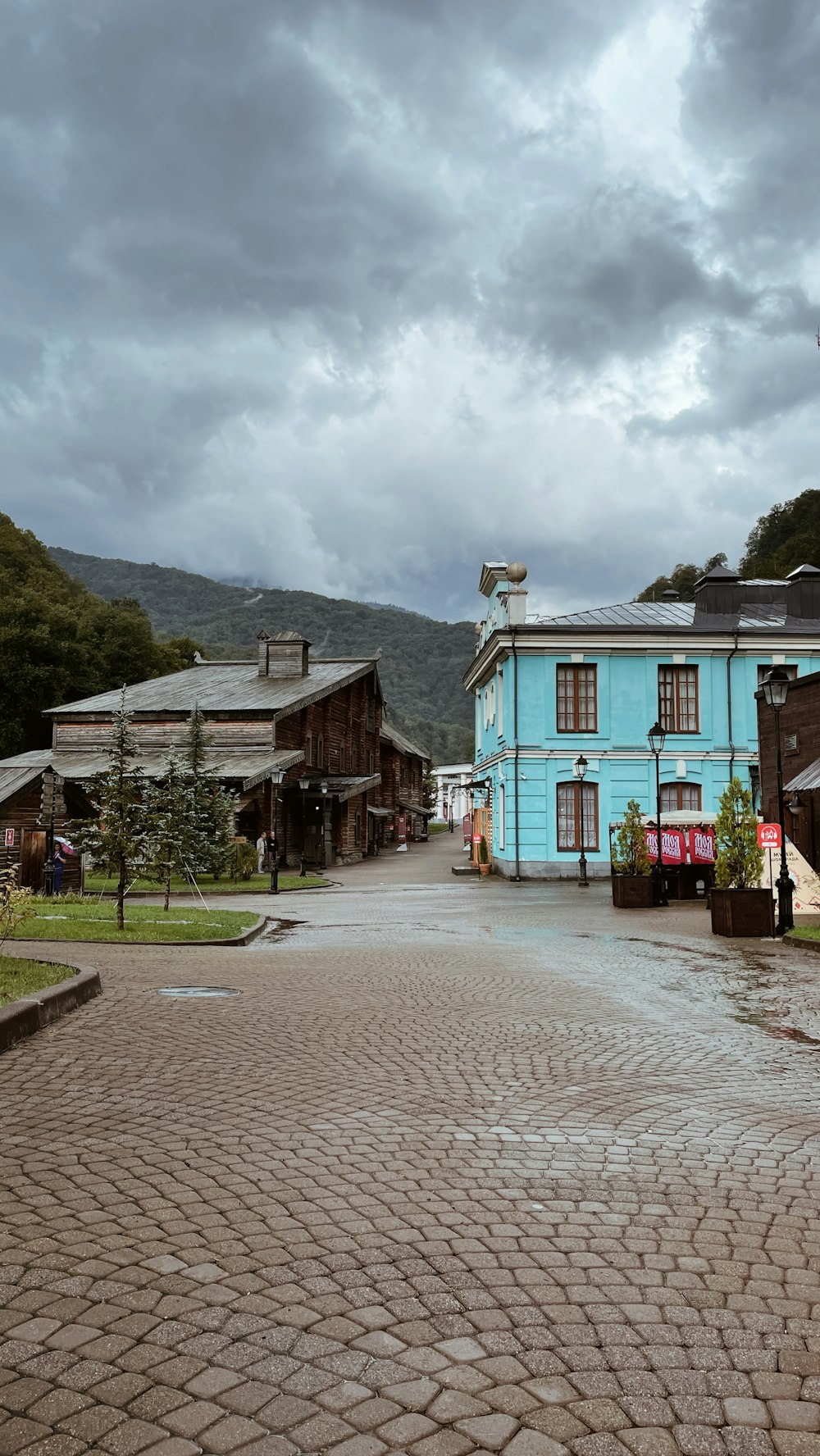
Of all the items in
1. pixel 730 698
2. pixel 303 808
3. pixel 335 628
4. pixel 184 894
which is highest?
pixel 335 628

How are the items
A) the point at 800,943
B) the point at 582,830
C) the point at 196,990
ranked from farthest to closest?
the point at 582,830
the point at 800,943
the point at 196,990

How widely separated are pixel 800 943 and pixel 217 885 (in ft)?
63.6

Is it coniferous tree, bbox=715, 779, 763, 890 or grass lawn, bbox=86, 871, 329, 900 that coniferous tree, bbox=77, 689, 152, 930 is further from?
grass lawn, bbox=86, 871, 329, 900

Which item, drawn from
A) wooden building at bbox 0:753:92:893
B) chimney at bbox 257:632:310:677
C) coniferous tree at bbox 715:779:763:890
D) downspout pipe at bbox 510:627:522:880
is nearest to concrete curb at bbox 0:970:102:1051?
coniferous tree at bbox 715:779:763:890

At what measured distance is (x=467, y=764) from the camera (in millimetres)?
138125

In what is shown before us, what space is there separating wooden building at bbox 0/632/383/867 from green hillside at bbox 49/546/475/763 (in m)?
65.8

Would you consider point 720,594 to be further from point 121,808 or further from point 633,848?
point 121,808

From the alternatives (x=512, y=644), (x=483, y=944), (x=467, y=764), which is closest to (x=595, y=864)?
(x=512, y=644)

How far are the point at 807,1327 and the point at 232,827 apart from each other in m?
30.2

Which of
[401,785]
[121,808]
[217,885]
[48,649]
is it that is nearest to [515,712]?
[217,885]

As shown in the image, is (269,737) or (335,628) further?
(335,628)

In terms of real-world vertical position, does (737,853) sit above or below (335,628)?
below

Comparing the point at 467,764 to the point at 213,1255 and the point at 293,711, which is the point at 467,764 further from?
the point at 213,1255

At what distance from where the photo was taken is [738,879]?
58.4 feet
